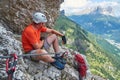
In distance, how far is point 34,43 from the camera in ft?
58.9

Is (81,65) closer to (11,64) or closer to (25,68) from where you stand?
(25,68)

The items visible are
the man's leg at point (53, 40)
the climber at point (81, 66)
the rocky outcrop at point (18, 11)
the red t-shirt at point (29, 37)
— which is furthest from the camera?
the rocky outcrop at point (18, 11)

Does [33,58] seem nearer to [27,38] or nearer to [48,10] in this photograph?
[27,38]

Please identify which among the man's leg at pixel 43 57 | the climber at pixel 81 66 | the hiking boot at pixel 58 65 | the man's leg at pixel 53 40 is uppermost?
the man's leg at pixel 53 40

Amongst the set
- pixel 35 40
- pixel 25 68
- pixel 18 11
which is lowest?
pixel 25 68

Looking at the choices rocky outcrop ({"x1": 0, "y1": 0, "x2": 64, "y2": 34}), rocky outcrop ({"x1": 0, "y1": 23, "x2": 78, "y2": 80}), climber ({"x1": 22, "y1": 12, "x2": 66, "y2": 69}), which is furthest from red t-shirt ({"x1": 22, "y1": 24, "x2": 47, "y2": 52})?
rocky outcrop ({"x1": 0, "y1": 0, "x2": 64, "y2": 34})

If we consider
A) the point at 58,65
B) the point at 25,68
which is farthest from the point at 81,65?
the point at 25,68

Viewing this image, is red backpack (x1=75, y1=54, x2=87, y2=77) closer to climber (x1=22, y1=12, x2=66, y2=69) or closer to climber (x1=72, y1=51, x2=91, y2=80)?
climber (x1=72, y1=51, x2=91, y2=80)

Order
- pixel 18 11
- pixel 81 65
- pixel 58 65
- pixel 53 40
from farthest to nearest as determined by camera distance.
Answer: pixel 18 11
pixel 81 65
pixel 53 40
pixel 58 65

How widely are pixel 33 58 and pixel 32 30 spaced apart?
1754mm

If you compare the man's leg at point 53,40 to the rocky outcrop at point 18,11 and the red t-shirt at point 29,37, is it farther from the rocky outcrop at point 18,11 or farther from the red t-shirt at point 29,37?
the rocky outcrop at point 18,11

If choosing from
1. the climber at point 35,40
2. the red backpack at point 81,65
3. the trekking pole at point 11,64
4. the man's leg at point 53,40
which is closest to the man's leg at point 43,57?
the climber at point 35,40

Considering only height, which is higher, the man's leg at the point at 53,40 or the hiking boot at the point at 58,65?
the man's leg at the point at 53,40

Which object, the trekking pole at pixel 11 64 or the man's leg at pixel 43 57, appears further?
the man's leg at pixel 43 57
